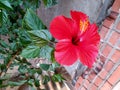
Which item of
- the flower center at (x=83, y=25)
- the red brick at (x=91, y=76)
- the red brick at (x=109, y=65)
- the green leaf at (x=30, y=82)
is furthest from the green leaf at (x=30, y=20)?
the red brick at (x=91, y=76)

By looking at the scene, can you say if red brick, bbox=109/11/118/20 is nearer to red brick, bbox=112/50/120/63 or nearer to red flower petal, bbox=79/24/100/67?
red brick, bbox=112/50/120/63

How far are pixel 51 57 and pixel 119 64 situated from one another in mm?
517

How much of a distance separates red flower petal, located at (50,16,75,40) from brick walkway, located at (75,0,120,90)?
53 centimetres

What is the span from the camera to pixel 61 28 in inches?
22.6

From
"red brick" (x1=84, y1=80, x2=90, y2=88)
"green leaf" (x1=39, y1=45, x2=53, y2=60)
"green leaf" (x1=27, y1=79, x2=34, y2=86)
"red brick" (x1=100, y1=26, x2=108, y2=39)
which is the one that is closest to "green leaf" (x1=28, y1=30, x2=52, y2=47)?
"green leaf" (x1=39, y1=45, x2=53, y2=60)

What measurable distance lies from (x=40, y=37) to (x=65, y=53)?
9cm

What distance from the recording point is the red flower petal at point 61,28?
1.84 ft

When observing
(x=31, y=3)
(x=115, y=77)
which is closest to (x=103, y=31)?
(x=115, y=77)

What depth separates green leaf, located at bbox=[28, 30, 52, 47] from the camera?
59 centimetres

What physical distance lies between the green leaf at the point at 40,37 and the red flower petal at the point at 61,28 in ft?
0.20

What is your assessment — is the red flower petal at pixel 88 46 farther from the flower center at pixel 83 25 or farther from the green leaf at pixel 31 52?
the green leaf at pixel 31 52

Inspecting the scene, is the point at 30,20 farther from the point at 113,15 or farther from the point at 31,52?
the point at 113,15

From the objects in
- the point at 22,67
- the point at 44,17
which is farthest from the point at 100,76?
the point at 44,17

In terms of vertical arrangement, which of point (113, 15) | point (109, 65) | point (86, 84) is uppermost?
point (113, 15)
